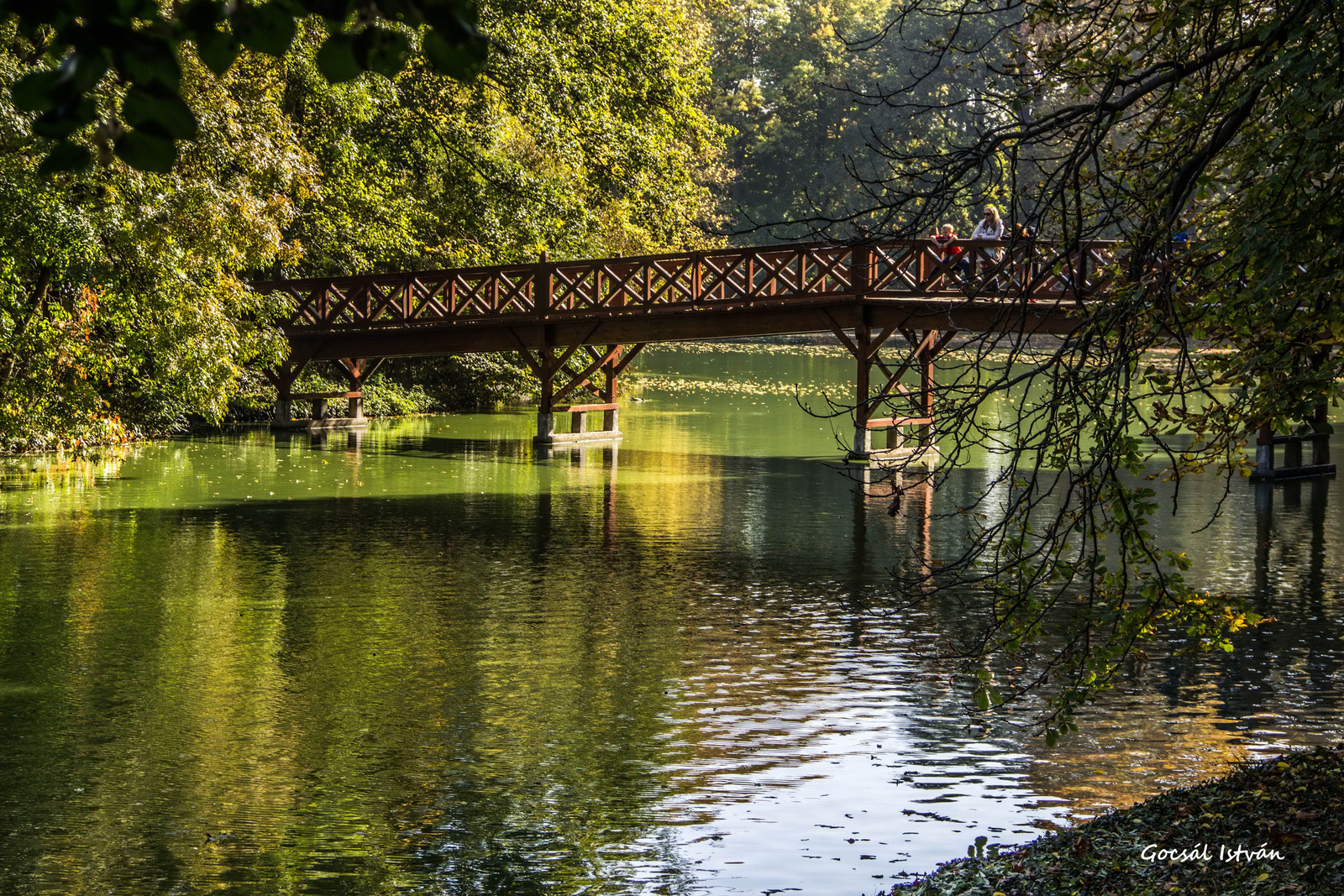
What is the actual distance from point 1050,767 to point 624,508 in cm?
1050

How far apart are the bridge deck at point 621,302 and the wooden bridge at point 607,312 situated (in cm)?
3

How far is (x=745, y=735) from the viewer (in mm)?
8398

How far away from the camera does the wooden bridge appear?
2361cm

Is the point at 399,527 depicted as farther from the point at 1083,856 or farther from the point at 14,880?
the point at 1083,856

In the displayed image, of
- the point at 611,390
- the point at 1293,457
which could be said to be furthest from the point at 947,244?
the point at 611,390

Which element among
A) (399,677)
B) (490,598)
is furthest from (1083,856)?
(490,598)

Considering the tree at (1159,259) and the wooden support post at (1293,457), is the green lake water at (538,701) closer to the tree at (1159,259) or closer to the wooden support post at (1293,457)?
the tree at (1159,259)

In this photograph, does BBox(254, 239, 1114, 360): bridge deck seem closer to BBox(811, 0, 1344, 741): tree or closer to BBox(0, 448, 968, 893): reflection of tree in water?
BBox(0, 448, 968, 893): reflection of tree in water

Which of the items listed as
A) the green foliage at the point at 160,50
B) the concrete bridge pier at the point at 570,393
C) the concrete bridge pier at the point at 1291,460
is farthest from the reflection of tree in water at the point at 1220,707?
the concrete bridge pier at the point at 570,393

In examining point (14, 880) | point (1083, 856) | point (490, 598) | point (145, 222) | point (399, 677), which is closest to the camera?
point (1083, 856)

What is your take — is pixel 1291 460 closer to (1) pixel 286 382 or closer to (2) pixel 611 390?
(2) pixel 611 390

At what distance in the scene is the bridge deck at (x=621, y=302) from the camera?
77.6 ft

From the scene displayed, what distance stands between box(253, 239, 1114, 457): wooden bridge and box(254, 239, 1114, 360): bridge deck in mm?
27

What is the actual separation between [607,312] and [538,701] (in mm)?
17126
